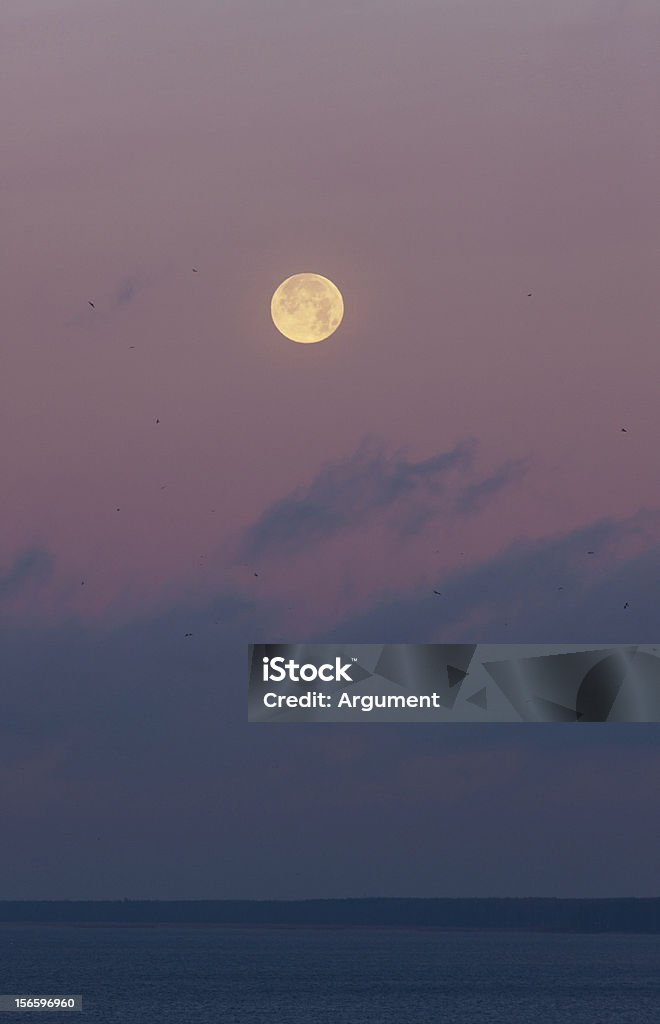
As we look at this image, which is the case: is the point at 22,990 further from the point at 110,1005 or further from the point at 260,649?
the point at 260,649

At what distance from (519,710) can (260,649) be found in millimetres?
8626

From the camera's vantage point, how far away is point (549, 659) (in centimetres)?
4562

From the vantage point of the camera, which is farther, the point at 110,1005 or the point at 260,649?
the point at 110,1005

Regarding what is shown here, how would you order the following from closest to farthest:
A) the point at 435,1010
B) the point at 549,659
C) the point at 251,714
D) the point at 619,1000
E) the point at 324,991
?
the point at 251,714, the point at 549,659, the point at 435,1010, the point at 619,1000, the point at 324,991

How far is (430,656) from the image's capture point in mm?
44406

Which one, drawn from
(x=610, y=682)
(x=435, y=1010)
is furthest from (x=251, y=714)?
(x=435, y=1010)

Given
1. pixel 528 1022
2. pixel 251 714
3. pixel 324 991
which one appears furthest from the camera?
pixel 324 991

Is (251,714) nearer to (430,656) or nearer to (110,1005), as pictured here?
(430,656)

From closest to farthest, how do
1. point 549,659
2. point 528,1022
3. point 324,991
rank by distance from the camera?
1. point 549,659
2. point 528,1022
3. point 324,991

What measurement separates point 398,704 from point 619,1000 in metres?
154

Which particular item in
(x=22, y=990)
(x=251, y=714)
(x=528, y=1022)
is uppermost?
(x=22, y=990)

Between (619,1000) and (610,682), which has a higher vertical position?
(619,1000)

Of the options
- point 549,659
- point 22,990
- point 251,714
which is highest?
point 22,990

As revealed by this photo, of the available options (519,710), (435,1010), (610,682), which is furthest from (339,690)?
(435,1010)
